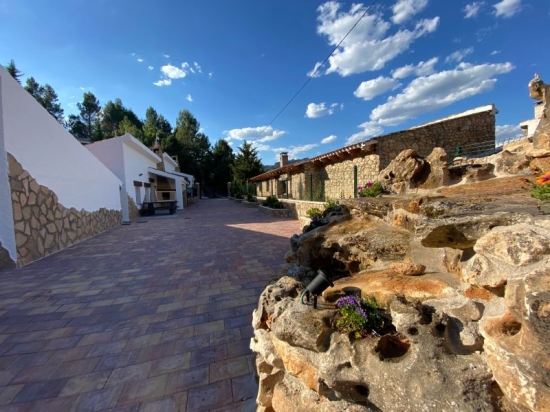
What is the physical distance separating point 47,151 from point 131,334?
5.95 m

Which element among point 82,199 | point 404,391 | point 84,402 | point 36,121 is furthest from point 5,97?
point 404,391

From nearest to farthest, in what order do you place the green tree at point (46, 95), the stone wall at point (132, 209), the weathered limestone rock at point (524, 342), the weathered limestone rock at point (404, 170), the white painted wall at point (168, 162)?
the weathered limestone rock at point (524, 342) < the weathered limestone rock at point (404, 170) < the stone wall at point (132, 209) < the white painted wall at point (168, 162) < the green tree at point (46, 95)

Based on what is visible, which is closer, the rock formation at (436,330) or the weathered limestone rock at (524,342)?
the weathered limestone rock at (524,342)

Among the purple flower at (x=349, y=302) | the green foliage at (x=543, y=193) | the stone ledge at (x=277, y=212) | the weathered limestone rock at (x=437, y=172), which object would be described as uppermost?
the weathered limestone rock at (x=437, y=172)

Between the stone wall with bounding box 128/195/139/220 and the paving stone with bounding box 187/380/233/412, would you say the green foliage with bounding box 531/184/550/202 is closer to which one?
the paving stone with bounding box 187/380/233/412

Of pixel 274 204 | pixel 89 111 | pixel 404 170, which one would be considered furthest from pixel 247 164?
pixel 89 111

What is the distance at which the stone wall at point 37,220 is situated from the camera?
16.3ft

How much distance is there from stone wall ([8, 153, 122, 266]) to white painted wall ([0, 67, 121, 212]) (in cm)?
22

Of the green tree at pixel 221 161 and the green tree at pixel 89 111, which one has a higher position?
the green tree at pixel 89 111

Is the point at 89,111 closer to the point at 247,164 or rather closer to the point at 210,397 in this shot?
the point at 247,164

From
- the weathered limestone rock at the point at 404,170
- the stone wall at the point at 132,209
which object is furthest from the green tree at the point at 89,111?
the weathered limestone rock at the point at 404,170

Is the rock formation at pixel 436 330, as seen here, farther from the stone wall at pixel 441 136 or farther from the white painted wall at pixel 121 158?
the white painted wall at pixel 121 158

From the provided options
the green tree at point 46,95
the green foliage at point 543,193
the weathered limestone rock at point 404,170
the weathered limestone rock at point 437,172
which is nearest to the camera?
the green foliage at point 543,193

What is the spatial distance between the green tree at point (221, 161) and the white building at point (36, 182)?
31.2 m
